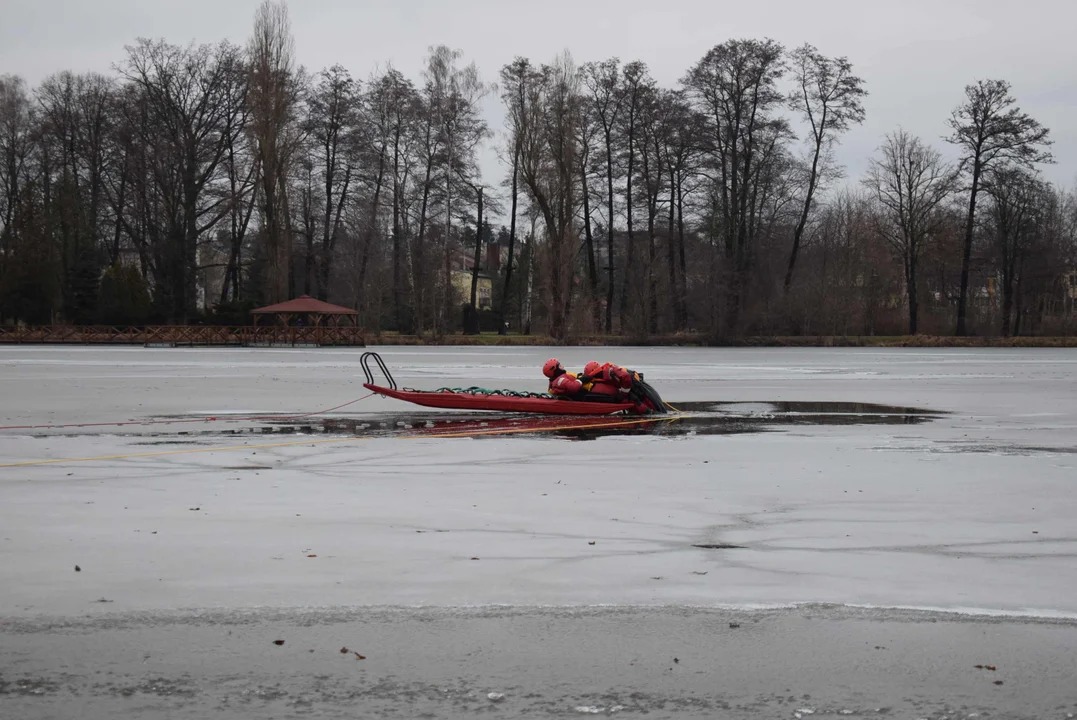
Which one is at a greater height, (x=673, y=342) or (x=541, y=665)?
(x=673, y=342)

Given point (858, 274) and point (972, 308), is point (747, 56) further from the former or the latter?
point (972, 308)

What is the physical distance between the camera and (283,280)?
61.0 m

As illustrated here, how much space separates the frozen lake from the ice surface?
29 mm

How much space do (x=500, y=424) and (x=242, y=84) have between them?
162ft

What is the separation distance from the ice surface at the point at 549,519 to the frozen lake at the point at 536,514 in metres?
0.03

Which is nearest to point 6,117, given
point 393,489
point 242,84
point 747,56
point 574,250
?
point 242,84

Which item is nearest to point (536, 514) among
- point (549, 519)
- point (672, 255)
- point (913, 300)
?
point (549, 519)

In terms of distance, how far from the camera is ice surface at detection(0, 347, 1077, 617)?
593 cm

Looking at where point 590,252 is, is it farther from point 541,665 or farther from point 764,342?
point 541,665

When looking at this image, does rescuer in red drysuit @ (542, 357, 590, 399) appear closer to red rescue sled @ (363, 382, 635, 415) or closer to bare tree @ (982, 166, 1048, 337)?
red rescue sled @ (363, 382, 635, 415)

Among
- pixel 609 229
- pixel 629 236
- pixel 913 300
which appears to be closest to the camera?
pixel 913 300

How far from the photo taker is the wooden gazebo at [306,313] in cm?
5550

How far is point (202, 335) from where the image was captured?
57.7m

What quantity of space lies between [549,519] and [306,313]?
53811mm
